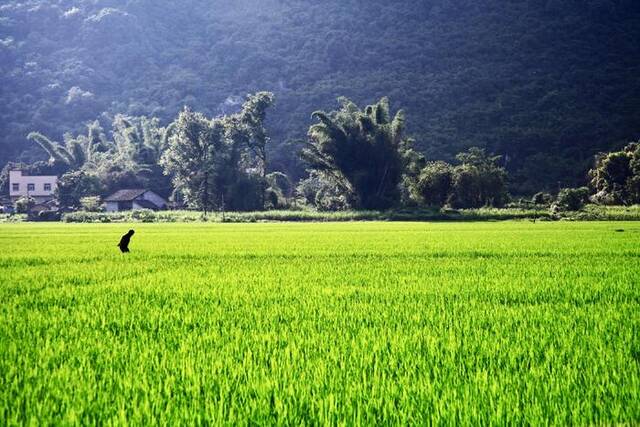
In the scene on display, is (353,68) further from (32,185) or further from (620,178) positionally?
(620,178)

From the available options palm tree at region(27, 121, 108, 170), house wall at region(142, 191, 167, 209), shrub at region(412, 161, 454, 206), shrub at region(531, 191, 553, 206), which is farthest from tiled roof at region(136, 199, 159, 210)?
shrub at region(531, 191, 553, 206)

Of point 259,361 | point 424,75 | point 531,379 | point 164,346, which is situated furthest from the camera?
point 424,75

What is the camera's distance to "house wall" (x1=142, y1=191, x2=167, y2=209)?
7975 cm

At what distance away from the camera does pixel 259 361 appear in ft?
12.1

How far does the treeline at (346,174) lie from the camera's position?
2212 inches

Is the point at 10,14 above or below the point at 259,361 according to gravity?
above

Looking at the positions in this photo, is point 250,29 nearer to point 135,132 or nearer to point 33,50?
point 33,50

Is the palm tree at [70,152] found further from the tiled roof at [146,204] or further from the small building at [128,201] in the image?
the tiled roof at [146,204]

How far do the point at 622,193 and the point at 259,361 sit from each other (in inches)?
2271

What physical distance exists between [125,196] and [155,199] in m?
5.64

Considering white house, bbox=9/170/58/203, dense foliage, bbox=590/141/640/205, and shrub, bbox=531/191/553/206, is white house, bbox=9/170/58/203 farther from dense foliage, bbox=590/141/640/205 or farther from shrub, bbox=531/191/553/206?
dense foliage, bbox=590/141/640/205

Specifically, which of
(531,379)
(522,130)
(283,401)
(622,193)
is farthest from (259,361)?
(522,130)

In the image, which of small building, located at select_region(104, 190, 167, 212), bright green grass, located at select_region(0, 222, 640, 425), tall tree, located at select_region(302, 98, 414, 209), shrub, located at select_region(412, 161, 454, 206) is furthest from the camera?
small building, located at select_region(104, 190, 167, 212)

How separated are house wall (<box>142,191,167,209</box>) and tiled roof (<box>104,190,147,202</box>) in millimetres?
1176
